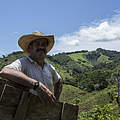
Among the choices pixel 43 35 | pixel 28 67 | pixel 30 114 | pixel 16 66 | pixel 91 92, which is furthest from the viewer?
pixel 91 92

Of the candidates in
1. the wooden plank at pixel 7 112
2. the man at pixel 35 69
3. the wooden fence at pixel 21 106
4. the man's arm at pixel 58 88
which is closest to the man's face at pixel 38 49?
the man at pixel 35 69

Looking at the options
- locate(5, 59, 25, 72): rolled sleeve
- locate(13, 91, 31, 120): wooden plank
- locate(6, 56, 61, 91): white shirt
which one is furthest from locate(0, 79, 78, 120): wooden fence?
locate(6, 56, 61, 91): white shirt

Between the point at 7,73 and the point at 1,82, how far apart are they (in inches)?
11.9

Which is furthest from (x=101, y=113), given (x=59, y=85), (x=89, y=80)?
(x=89, y=80)

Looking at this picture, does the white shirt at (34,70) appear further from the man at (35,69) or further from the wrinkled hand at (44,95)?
the wrinkled hand at (44,95)

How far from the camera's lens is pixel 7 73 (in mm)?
2180

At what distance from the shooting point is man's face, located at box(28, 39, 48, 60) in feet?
9.11

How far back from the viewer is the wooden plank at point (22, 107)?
1955mm

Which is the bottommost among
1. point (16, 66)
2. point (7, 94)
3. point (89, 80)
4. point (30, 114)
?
point (30, 114)

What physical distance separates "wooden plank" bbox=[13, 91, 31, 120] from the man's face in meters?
0.86

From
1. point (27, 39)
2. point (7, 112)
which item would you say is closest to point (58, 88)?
point (27, 39)

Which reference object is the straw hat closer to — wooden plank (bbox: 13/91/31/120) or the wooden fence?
the wooden fence

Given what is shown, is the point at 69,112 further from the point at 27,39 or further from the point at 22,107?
the point at 27,39

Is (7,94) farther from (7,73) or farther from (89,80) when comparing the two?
(89,80)
